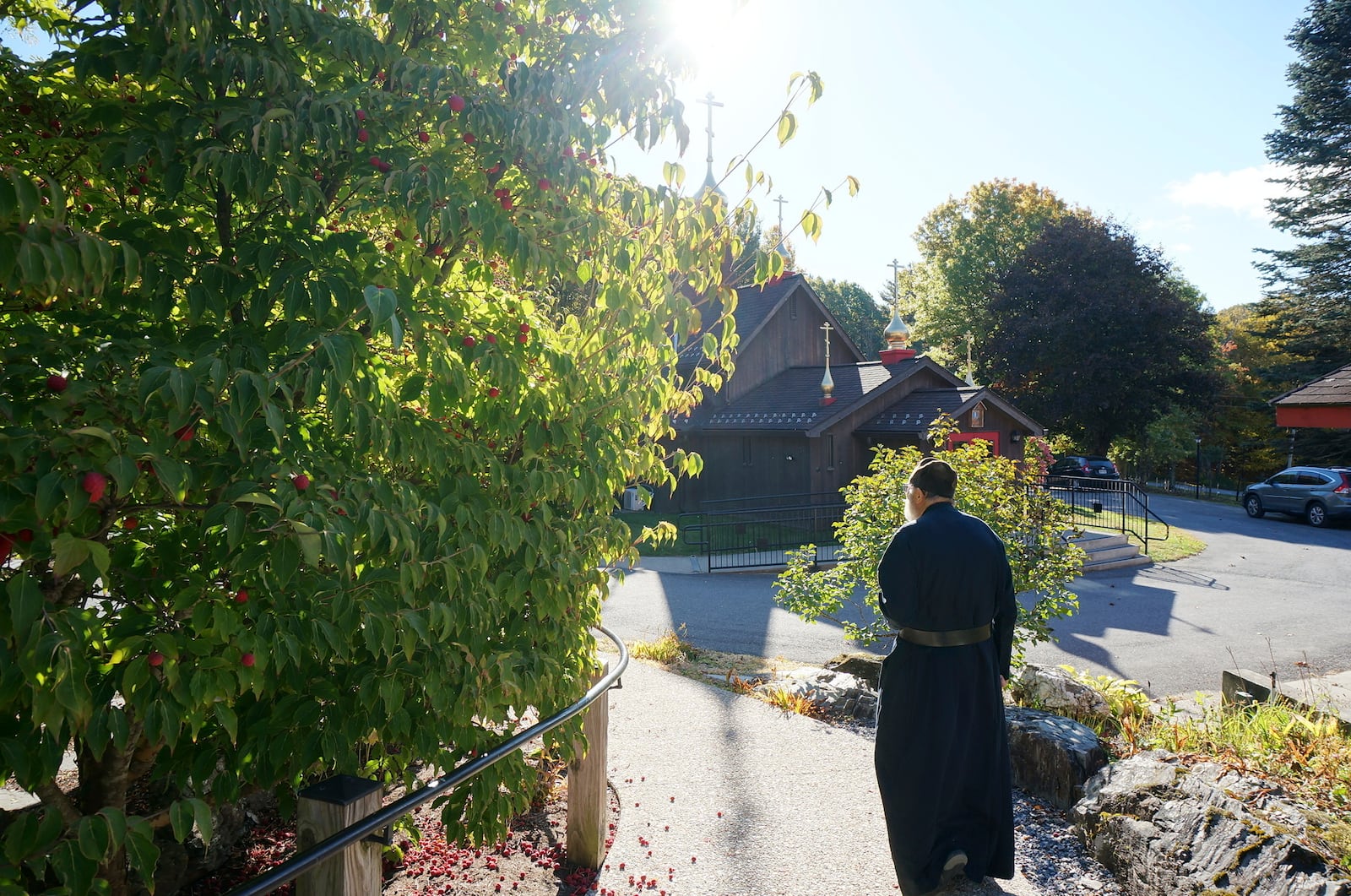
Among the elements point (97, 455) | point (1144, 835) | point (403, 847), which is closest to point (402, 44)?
point (97, 455)

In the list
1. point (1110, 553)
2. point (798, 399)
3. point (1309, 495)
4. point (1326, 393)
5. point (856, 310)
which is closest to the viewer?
point (1326, 393)

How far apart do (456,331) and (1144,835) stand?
4070 millimetres

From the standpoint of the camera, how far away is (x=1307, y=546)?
68.7ft

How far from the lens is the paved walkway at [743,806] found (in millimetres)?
4371

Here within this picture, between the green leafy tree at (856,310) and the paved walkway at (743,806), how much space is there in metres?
68.4

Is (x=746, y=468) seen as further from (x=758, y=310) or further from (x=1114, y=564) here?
(x=1114, y=564)

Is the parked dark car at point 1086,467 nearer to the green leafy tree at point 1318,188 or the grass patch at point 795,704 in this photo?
the green leafy tree at point 1318,188

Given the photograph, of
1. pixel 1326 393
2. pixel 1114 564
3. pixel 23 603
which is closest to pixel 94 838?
pixel 23 603

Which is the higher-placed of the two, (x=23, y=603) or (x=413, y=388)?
(x=413, y=388)

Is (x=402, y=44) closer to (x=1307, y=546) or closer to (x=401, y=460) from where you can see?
(x=401, y=460)

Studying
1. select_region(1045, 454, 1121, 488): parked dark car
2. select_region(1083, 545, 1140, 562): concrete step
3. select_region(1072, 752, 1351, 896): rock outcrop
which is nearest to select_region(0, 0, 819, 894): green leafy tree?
select_region(1072, 752, 1351, 896): rock outcrop

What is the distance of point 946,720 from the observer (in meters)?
4.25

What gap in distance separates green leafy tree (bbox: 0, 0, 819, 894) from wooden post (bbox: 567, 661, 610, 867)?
0.67 m

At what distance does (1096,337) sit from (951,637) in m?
38.9
